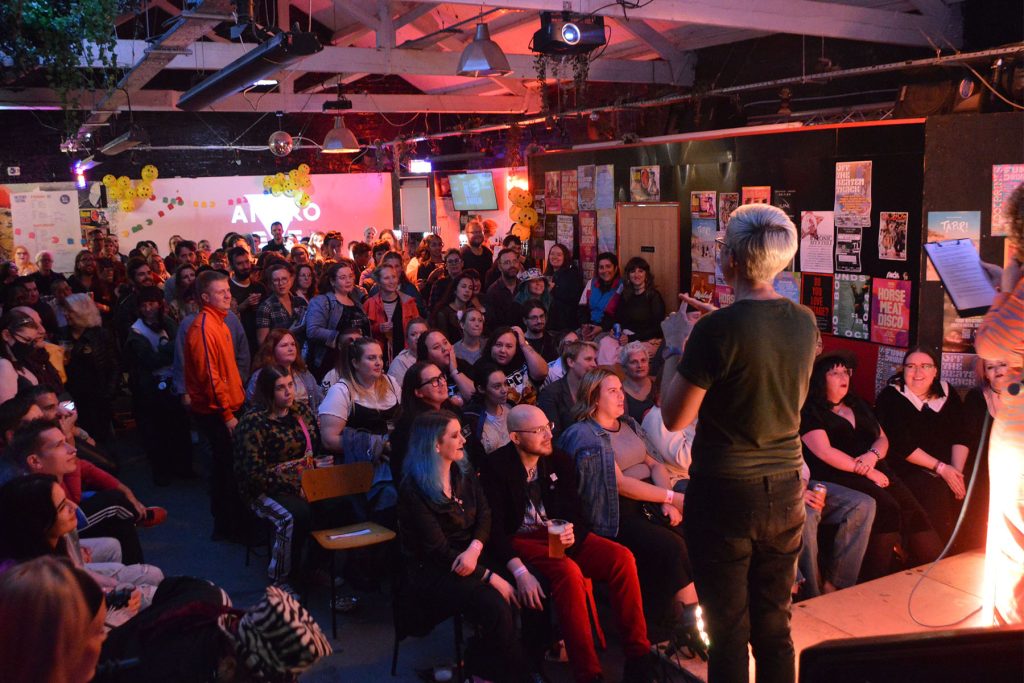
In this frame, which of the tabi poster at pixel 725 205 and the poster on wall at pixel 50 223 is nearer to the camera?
the tabi poster at pixel 725 205

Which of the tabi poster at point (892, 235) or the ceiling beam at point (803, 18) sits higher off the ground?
the ceiling beam at point (803, 18)

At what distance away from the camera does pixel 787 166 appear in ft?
22.4

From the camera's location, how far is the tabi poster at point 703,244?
7.75 metres

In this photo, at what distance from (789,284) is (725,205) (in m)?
1.15

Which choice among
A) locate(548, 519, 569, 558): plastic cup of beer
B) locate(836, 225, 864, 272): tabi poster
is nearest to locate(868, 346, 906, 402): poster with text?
locate(836, 225, 864, 272): tabi poster

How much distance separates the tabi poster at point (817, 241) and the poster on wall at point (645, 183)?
6.64ft

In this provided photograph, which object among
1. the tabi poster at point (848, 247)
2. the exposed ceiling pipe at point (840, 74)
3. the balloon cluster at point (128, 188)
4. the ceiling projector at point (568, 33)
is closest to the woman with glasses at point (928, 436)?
the tabi poster at point (848, 247)

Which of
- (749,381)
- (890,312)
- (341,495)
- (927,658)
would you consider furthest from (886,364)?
(927,658)

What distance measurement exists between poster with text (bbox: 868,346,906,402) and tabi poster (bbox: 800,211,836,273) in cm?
→ 76

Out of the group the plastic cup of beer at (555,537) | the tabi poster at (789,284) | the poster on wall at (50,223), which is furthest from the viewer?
the poster on wall at (50,223)

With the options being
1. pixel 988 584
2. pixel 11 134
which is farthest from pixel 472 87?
pixel 988 584

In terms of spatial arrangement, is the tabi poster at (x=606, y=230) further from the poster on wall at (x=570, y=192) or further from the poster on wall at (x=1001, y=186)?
the poster on wall at (x=1001, y=186)

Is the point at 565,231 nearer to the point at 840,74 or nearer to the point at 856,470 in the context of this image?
the point at 840,74

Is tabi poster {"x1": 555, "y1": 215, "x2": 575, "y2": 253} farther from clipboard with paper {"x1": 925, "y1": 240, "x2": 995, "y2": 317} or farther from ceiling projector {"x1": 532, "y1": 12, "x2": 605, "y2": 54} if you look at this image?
clipboard with paper {"x1": 925, "y1": 240, "x2": 995, "y2": 317}
